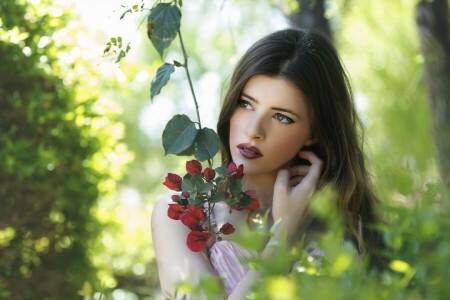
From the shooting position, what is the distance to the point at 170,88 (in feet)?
40.5

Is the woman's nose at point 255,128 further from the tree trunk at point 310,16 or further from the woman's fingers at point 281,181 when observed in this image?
the tree trunk at point 310,16

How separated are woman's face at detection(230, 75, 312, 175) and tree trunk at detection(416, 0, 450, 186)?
7.53ft

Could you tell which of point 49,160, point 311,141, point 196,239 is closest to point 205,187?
point 196,239

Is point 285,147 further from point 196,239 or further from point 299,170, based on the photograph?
point 196,239

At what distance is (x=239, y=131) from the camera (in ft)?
7.93

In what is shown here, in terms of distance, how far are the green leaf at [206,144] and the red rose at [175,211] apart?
7.9 inches

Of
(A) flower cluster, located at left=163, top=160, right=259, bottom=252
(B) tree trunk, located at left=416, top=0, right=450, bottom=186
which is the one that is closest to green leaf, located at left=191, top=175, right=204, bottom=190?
(A) flower cluster, located at left=163, top=160, right=259, bottom=252

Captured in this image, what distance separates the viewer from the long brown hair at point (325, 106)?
2.50 m

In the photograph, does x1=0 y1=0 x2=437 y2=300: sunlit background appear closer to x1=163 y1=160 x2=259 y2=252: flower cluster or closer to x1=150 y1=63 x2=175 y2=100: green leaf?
x1=150 y1=63 x2=175 y2=100: green leaf

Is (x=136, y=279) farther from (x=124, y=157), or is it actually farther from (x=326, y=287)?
(x=326, y=287)

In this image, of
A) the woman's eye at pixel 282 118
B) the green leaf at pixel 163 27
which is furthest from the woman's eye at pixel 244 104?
the green leaf at pixel 163 27

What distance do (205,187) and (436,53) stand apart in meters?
3.03

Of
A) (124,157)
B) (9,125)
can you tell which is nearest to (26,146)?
(9,125)

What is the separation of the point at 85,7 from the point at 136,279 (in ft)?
7.70
